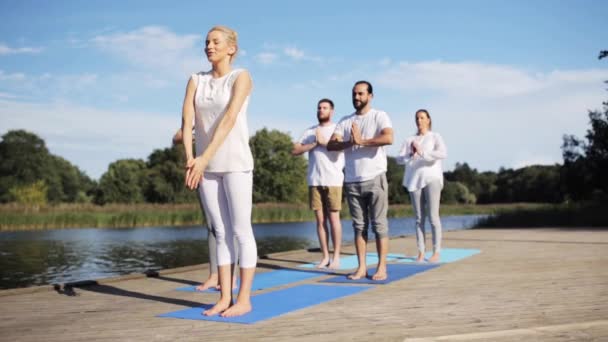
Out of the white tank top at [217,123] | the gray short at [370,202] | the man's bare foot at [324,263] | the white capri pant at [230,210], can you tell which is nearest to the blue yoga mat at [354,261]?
the man's bare foot at [324,263]

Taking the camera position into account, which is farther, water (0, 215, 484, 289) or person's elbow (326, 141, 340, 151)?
water (0, 215, 484, 289)

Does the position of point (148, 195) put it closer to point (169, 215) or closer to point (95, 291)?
point (169, 215)

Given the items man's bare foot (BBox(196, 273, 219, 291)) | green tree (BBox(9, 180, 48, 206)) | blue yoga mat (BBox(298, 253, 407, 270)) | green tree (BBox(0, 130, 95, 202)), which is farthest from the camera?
green tree (BBox(0, 130, 95, 202))

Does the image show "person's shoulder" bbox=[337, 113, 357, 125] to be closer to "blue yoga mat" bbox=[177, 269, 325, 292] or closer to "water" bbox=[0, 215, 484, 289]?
"blue yoga mat" bbox=[177, 269, 325, 292]

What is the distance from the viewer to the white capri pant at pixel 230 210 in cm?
359

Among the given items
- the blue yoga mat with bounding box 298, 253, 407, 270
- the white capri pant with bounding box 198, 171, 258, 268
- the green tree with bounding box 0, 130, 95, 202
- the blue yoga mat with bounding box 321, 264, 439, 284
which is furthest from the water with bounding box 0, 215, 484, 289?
the green tree with bounding box 0, 130, 95, 202

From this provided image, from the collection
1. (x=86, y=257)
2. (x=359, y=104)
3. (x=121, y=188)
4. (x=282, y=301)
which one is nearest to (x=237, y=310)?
(x=282, y=301)

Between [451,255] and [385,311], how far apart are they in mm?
3911

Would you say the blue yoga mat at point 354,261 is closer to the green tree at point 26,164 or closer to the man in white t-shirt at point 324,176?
the man in white t-shirt at point 324,176

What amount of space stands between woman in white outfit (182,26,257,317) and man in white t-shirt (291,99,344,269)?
2592 millimetres

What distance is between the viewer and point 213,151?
346 cm

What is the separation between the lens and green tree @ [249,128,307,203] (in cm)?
5331

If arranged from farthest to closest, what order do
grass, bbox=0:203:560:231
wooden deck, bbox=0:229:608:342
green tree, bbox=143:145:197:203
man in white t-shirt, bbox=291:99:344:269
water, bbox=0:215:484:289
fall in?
green tree, bbox=143:145:197:203 < grass, bbox=0:203:560:231 < water, bbox=0:215:484:289 < man in white t-shirt, bbox=291:99:344:269 < wooden deck, bbox=0:229:608:342

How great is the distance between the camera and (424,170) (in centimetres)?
666
